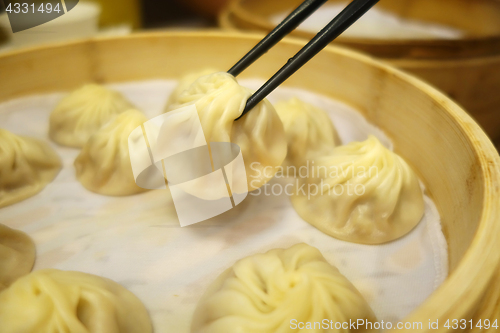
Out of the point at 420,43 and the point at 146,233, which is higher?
the point at 420,43

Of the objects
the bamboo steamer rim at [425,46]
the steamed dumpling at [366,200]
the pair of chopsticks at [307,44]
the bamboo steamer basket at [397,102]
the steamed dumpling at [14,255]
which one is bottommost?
the steamed dumpling at [14,255]

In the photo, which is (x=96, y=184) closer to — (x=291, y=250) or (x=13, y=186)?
(x=13, y=186)

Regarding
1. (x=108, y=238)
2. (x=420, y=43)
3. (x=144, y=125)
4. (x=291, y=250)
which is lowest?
(x=108, y=238)

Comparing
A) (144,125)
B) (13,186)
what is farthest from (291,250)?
(13,186)

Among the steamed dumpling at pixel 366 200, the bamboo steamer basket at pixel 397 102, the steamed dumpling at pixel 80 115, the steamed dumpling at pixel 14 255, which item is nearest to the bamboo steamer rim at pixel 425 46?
the bamboo steamer basket at pixel 397 102

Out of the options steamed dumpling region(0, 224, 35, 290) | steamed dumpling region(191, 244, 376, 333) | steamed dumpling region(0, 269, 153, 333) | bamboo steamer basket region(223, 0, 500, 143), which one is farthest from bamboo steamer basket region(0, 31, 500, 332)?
steamed dumpling region(0, 224, 35, 290)

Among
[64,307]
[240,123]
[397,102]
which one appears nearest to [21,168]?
[64,307]

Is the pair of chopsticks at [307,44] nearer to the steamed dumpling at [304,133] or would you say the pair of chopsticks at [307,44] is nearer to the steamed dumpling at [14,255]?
the steamed dumpling at [304,133]
